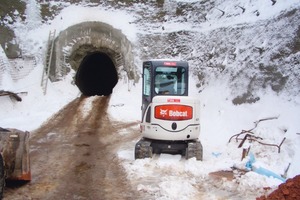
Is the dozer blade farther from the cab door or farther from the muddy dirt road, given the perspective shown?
the cab door

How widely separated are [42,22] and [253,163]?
17.2 metres

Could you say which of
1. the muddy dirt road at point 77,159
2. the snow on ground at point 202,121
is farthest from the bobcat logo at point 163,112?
the muddy dirt road at point 77,159

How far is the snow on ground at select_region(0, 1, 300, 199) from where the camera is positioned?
745 centimetres

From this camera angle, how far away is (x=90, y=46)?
2066 centimetres

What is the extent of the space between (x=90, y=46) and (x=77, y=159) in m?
12.3

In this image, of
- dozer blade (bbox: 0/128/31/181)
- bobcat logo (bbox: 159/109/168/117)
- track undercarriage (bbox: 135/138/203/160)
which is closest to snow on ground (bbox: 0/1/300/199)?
track undercarriage (bbox: 135/138/203/160)

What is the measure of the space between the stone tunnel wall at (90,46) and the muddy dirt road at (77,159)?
433 centimetres

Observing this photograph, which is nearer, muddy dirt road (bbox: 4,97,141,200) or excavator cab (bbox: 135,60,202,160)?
muddy dirt road (bbox: 4,97,141,200)

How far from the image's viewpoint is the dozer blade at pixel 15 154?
22.9ft

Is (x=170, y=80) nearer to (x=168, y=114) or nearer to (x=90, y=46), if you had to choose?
(x=168, y=114)

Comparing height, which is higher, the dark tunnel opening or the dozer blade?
the dark tunnel opening

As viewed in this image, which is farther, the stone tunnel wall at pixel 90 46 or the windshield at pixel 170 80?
the stone tunnel wall at pixel 90 46

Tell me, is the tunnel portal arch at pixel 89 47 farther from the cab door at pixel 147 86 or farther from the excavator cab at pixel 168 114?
the excavator cab at pixel 168 114

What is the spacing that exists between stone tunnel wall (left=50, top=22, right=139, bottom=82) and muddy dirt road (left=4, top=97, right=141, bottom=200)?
14.2 ft
